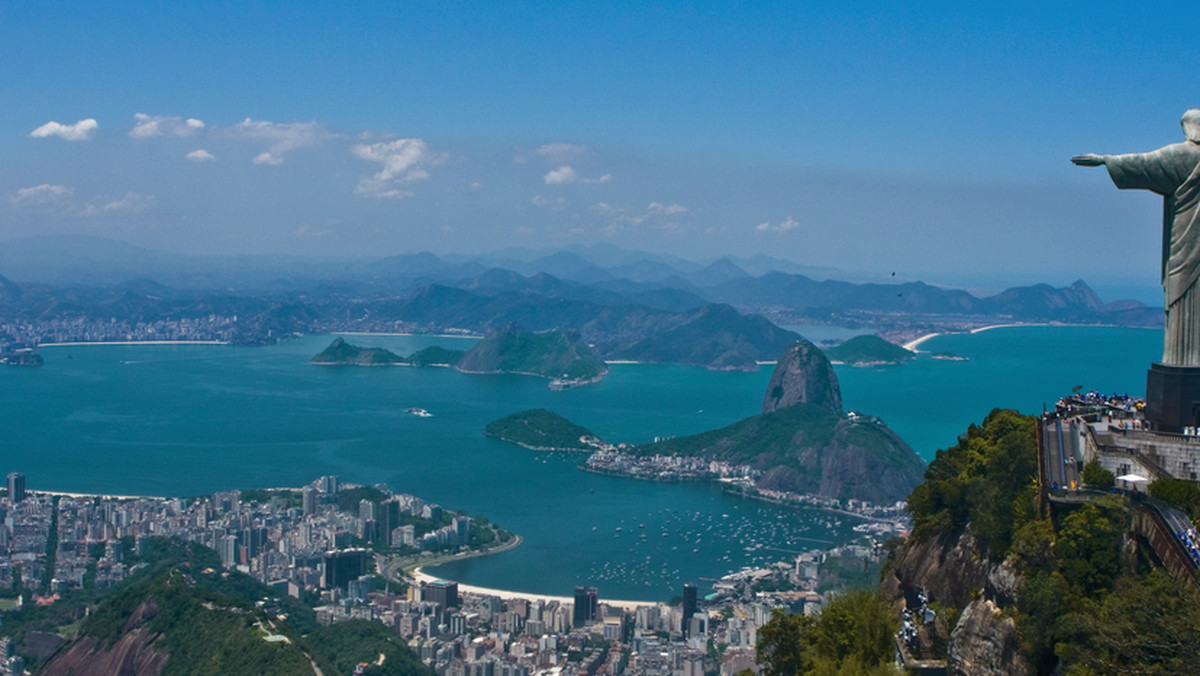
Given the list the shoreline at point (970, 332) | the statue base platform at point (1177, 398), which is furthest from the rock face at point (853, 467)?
the shoreline at point (970, 332)

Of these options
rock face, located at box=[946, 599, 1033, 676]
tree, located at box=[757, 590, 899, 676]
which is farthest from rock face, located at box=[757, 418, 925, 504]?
rock face, located at box=[946, 599, 1033, 676]

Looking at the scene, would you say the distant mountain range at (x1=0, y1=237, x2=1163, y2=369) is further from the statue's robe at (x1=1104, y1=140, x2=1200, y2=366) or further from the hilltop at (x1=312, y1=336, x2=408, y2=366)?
the statue's robe at (x1=1104, y1=140, x2=1200, y2=366)

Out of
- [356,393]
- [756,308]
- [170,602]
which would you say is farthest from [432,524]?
[756,308]

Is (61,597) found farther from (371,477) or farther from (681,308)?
(681,308)

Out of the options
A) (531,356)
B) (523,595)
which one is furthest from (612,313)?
(523,595)

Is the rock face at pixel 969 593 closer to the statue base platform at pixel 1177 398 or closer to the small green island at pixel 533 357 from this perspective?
the statue base platform at pixel 1177 398

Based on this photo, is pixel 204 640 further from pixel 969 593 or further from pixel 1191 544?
pixel 1191 544

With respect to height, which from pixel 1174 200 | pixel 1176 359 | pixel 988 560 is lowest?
pixel 988 560
